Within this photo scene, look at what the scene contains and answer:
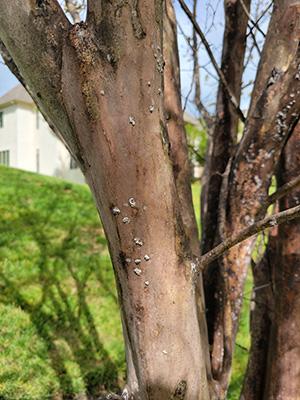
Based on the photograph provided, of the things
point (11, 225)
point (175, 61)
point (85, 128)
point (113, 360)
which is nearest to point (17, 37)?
point (85, 128)

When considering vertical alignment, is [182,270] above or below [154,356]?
above

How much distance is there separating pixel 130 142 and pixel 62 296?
4255 mm

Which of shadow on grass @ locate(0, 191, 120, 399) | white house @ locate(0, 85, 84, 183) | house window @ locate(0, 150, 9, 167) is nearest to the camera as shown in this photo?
shadow on grass @ locate(0, 191, 120, 399)

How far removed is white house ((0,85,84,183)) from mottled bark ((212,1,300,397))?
18.9 meters

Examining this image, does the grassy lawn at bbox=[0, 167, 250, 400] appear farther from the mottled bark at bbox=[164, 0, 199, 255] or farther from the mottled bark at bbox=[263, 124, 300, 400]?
the mottled bark at bbox=[164, 0, 199, 255]

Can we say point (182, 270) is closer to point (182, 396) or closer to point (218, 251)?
point (218, 251)

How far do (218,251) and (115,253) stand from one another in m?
0.29

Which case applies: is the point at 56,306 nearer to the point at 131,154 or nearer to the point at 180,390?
the point at 180,390

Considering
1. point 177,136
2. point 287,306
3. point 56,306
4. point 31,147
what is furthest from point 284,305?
point 31,147

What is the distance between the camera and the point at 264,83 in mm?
1725

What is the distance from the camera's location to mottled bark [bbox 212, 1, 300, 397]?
5.42ft

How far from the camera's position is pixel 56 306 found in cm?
482

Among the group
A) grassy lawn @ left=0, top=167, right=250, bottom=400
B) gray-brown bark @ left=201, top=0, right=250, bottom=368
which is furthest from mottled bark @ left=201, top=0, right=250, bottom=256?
grassy lawn @ left=0, top=167, right=250, bottom=400

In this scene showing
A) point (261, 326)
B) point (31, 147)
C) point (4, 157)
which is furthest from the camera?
point (31, 147)
